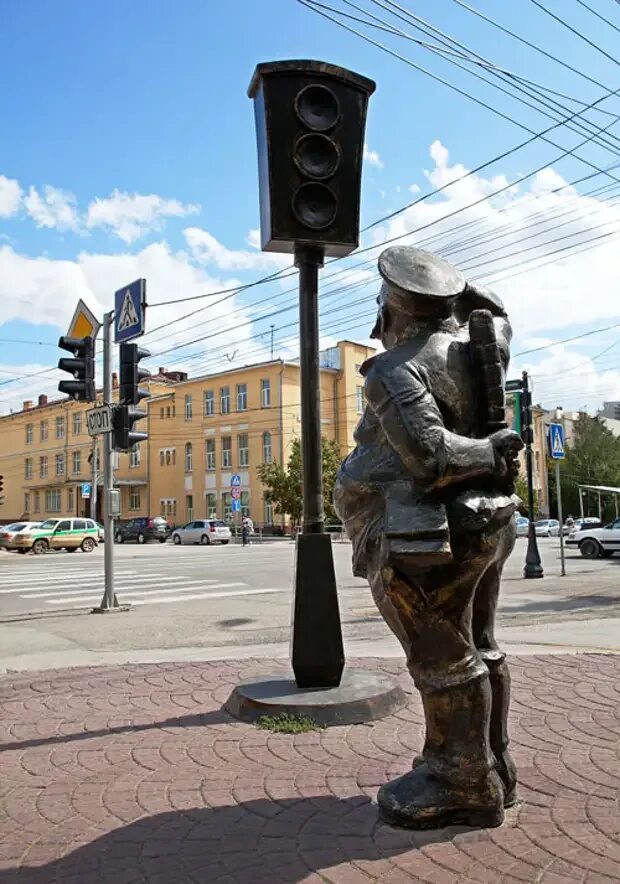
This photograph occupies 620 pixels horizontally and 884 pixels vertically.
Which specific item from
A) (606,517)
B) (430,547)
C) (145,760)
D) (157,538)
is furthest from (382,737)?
(606,517)

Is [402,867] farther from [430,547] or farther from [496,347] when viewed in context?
[496,347]

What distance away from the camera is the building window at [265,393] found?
48.9m

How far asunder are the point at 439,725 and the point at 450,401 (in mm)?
1193

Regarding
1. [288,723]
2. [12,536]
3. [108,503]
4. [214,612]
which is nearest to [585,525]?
[12,536]

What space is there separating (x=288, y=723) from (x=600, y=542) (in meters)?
20.7

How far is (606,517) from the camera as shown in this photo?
197ft

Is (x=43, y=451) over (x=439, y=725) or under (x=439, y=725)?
over

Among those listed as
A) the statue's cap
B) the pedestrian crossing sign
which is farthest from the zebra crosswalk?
the statue's cap

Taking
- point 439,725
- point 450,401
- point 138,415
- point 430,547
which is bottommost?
point 439,725

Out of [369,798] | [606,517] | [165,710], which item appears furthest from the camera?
[606,517]

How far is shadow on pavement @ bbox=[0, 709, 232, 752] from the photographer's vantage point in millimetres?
4465

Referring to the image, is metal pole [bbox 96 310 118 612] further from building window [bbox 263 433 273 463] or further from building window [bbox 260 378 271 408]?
building window [bbox 263 433 273 463]

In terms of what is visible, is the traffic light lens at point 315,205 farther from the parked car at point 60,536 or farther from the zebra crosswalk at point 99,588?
the parked car at point 60,536

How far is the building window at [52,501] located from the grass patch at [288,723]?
60.1 metres
